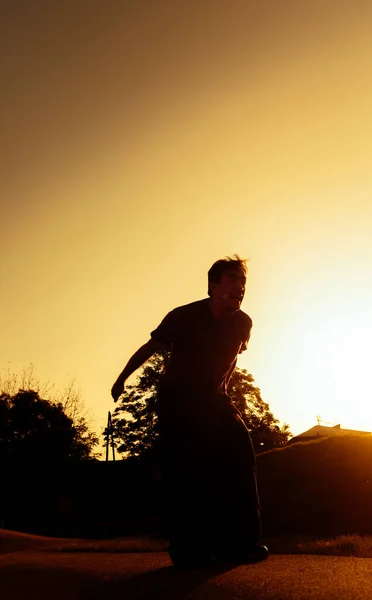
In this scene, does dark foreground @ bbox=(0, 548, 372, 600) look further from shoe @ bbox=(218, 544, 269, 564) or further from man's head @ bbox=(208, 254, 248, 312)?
man's head @ bbox=(208, 254, 248, 312)

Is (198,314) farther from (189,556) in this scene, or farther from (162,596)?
(162,596)

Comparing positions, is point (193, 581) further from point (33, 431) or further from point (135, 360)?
point (33, 431)

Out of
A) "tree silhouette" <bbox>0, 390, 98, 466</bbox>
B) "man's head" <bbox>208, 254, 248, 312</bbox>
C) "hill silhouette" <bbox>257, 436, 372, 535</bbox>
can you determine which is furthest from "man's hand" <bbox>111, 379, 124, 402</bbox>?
"tree silhouette" <bbox>0, 390, 98, 466</bbox>

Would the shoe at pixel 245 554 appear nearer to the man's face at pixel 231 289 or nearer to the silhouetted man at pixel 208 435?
the silhouetted man at pixel 208 435

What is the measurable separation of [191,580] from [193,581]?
0.04m

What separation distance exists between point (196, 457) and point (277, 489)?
1302 cm

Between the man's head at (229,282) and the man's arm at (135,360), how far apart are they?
1.71 ft

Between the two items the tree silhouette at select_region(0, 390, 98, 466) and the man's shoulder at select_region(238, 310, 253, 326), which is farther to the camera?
the tree silhouette at select_region(0, 390, 98, 466)

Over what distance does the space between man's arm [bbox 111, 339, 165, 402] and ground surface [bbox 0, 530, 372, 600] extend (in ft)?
3.73

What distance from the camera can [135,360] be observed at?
4227mm

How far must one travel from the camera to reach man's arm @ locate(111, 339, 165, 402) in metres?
4.20

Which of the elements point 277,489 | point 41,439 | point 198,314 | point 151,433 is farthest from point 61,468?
point 198,314

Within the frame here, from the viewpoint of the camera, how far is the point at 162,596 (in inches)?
105

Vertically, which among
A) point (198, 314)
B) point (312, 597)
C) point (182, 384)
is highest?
point (198, 314)
